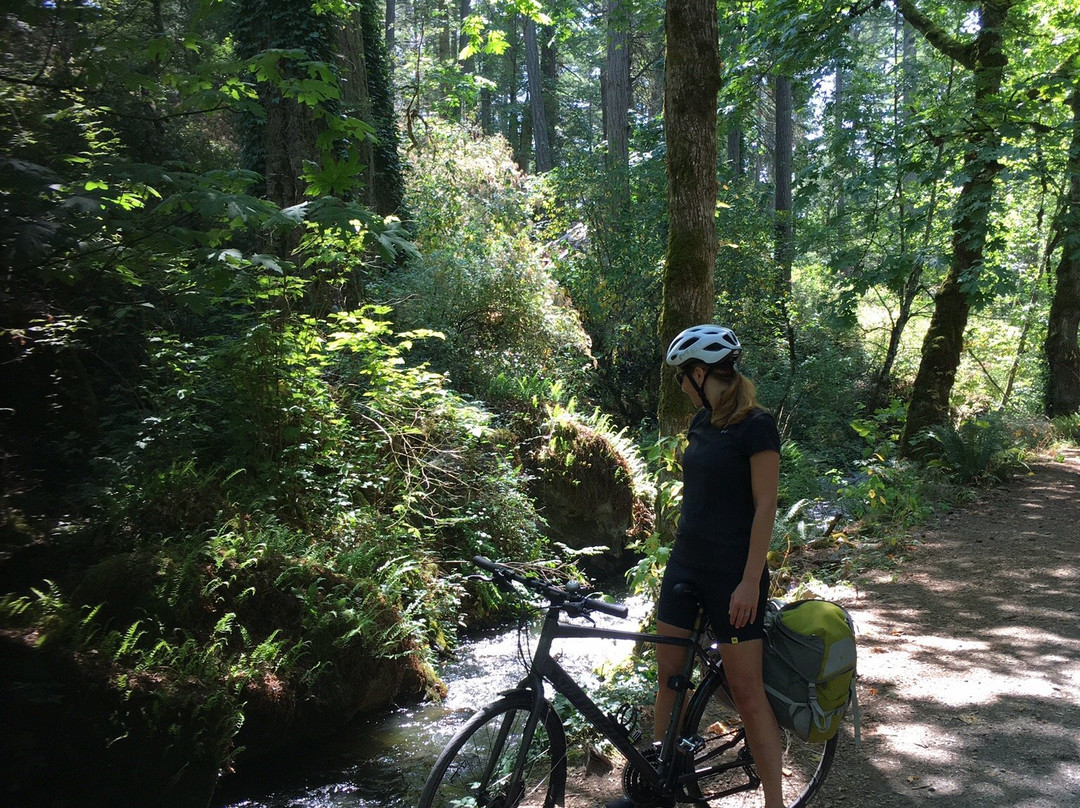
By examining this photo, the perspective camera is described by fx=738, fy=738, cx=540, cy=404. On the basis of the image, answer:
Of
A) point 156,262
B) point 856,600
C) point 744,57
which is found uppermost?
point 744,57

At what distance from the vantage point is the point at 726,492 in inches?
127

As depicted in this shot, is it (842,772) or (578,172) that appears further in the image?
(578,172)

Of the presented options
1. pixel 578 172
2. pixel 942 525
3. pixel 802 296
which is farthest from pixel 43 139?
pixel 802 296

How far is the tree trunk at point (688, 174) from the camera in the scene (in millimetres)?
5723

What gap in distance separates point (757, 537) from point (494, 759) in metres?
1.41

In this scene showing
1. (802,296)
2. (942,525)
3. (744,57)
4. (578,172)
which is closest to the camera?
(942,525)

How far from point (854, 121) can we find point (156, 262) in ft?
32.4

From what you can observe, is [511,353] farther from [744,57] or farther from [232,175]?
[232,175]

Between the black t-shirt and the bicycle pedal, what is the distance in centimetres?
82

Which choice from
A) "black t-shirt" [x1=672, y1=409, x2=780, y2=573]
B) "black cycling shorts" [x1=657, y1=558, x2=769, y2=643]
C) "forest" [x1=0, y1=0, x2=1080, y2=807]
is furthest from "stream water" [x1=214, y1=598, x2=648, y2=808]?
"black t-shirt" [x1=672, y1=409, x2=780, y2=573]

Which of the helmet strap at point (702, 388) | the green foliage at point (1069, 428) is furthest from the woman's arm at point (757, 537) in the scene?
the green foliage at point (1069, 428)

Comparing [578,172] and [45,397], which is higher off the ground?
[578,172]

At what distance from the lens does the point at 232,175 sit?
5.35m

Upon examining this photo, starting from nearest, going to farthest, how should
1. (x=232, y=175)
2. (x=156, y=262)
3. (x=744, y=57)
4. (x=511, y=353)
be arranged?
(x=232, y=175) → (x=156, y=262) → (x=744, y=57) → (x=511, y=353)
